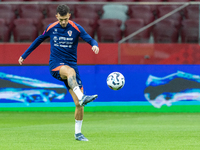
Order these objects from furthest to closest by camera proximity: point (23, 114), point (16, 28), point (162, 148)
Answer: point (16, 28)
point (23, 114)
point (162, 148)

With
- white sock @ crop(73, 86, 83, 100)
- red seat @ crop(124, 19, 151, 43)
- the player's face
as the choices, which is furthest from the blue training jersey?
red seat @ crop(124, 19, 151, 43)

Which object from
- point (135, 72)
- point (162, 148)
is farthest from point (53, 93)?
point (162, 148)

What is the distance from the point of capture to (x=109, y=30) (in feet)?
42.9

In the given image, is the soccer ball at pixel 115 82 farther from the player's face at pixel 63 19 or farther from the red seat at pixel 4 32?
the red seat at pixel 4 32

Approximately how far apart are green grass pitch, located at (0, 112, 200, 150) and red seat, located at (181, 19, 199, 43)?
6.97 feet

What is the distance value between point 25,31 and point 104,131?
6.25 meters

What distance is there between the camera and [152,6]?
45.7 ft

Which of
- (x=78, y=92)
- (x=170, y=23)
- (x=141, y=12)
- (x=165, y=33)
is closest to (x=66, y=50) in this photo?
(x=78, y=92)

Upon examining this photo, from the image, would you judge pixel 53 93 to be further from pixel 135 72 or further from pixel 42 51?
pixel 135 72

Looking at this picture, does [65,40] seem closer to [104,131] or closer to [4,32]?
[104,131]

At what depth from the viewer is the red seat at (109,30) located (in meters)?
12.8

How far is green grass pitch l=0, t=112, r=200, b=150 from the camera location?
6.09 meters

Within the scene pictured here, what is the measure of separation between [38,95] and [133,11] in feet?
15.2

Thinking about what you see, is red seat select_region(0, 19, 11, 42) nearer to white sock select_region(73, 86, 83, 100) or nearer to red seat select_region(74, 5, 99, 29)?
red seat select_region(74, 5, 99, 29)
